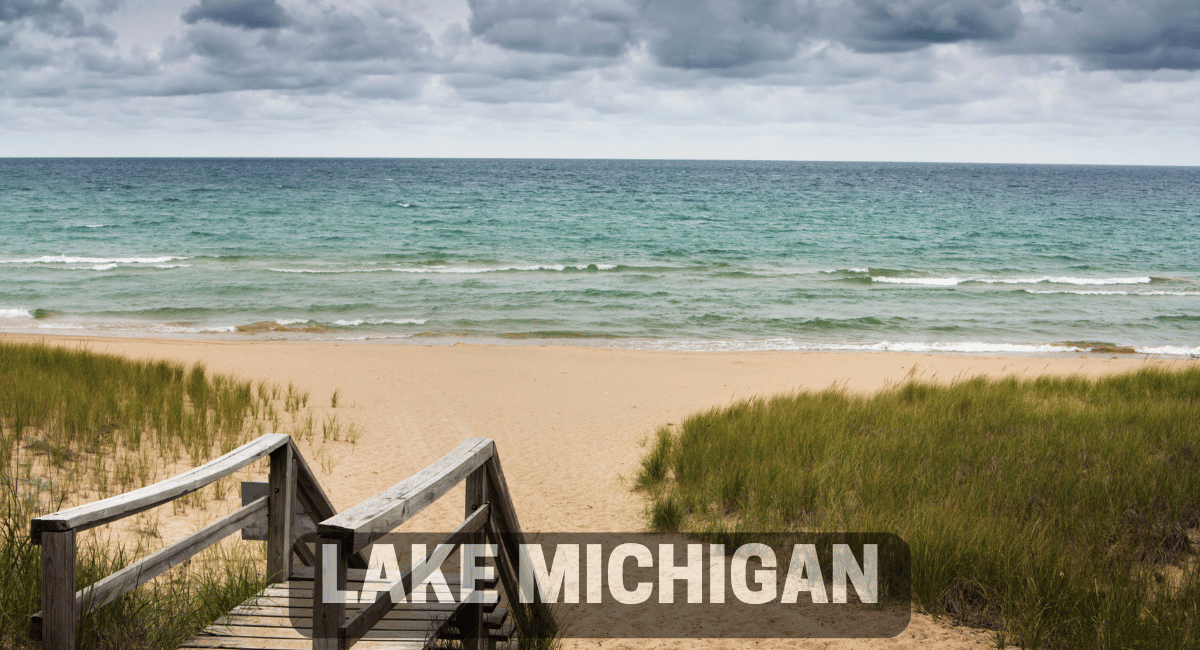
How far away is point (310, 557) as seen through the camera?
4277 mm

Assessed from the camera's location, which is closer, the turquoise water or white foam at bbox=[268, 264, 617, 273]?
the turquoise water

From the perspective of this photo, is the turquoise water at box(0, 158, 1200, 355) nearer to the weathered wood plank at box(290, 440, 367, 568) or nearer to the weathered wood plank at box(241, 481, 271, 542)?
the weathered wood plank at box(290, 440, 367, 568)

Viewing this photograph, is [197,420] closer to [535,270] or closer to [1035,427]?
[1035,427]

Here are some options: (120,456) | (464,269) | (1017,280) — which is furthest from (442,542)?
(1017,280)

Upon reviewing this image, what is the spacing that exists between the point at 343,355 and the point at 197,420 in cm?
625

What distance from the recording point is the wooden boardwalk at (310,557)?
2.44 metres

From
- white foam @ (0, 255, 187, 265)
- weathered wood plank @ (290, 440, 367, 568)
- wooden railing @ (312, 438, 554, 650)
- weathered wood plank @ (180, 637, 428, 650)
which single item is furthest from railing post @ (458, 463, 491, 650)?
white foam @ (0, 255, 187, 265)

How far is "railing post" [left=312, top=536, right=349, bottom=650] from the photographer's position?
234cm

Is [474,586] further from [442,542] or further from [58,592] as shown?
[58,592]

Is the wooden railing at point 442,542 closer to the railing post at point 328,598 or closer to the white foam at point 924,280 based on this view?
the railing post at point 328,598

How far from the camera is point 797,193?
77.0 metres

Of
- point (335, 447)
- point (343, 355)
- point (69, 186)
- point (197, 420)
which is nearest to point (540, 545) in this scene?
point (335, 447)

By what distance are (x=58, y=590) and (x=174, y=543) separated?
0.78 meters

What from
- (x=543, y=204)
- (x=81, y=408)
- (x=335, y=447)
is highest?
(x=543, y=204)
